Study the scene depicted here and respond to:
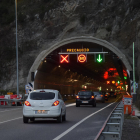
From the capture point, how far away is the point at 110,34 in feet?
239

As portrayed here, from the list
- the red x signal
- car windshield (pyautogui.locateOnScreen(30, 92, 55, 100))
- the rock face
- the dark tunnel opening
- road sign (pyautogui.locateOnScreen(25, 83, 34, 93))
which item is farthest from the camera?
the rock face

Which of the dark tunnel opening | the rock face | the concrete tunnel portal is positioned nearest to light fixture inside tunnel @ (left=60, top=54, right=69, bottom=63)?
the concrete tunnel portal

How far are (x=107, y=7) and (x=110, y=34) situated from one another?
14.2 meters

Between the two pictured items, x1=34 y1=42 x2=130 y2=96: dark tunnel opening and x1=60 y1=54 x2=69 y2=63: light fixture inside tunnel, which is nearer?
x1=60 y1=54 x2=69 y2=63: light fixture inside tunnel

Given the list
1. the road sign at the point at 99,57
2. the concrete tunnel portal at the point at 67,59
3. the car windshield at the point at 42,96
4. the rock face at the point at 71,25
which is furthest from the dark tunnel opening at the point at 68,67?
the car windshield at the point at 42,96

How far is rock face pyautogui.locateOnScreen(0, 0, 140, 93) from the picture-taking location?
71.8 meters

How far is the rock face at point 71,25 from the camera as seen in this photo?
236 feet

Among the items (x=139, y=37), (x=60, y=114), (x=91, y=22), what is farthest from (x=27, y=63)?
(x=60, y=114)

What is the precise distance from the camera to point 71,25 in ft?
263

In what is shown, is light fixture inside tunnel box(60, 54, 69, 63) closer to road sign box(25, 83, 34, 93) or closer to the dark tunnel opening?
the dark tunnel opening

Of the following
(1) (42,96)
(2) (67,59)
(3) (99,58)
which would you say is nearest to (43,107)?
(1) (42,96)

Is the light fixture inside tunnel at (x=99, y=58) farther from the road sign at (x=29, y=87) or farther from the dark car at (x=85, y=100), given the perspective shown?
the road sign at (x=29, y=87)

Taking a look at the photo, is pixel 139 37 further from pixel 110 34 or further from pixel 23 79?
pixel 23 79

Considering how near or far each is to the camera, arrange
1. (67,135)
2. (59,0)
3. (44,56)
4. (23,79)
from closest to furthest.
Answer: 1. (67,135)
2. (44,56)
3. (23,79)
4. (59,0)
